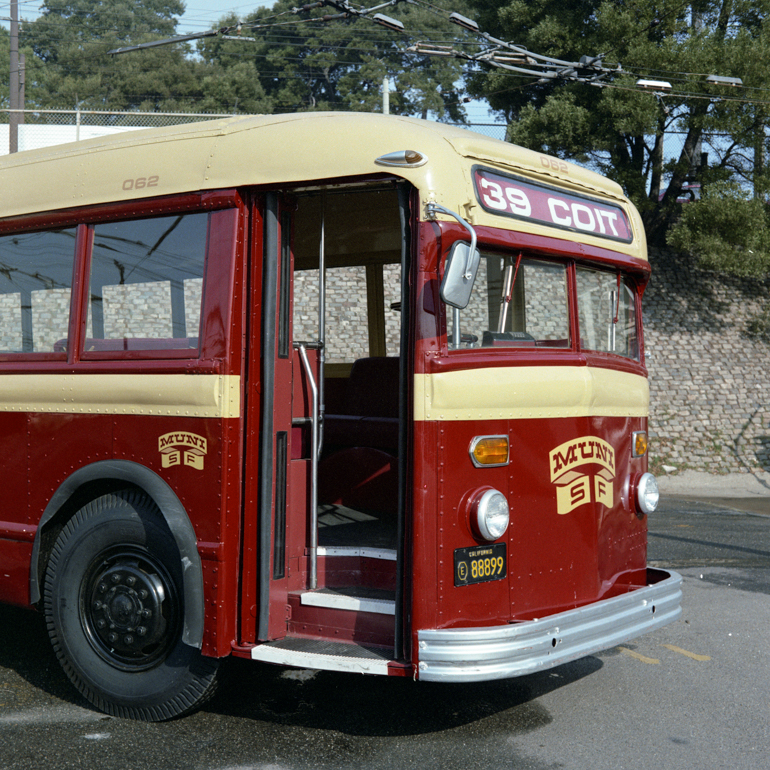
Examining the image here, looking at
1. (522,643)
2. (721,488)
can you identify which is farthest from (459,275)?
(721,488)

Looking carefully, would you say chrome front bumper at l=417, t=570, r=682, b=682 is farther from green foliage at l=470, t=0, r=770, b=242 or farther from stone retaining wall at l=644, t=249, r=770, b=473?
green foliage at l=470, t=0, r=770, b=242

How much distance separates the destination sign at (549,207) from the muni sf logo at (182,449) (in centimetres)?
174

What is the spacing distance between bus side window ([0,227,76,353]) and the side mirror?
7.10ft

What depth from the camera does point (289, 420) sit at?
4.40 meters

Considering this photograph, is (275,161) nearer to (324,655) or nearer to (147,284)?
(147,284)

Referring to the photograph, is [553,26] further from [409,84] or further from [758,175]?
[409,84]

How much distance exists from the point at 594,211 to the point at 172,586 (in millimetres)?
2924

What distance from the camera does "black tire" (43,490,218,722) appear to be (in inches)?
167

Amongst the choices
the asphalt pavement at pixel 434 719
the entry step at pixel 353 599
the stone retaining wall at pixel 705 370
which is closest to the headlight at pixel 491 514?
the entry step at pixel 353 599

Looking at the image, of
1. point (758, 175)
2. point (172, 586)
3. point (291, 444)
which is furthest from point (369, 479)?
point (758, 175)

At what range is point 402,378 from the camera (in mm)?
4047

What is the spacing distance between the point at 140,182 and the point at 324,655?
8.10 ft

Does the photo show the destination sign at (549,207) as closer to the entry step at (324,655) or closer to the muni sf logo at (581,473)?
the muni sf logo at (581,473)

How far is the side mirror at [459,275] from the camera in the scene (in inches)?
146
